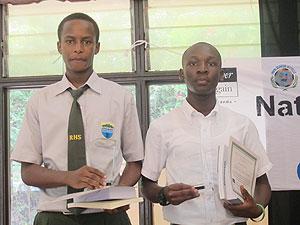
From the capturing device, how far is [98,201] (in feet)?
5.38

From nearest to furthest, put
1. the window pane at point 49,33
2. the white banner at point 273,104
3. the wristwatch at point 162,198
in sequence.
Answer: the wristwatch at point 162,198
the white banner at point 273,104
the window pane at point 49,33

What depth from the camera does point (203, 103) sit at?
77.8 inches

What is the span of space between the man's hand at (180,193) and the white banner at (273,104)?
5.92ft

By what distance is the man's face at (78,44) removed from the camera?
1.86 m

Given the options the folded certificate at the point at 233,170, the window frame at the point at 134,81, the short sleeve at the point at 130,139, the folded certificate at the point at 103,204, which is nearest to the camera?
the folded certificate at the point at 103,204

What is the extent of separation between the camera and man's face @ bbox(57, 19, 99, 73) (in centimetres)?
186

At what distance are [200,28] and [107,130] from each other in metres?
2.39

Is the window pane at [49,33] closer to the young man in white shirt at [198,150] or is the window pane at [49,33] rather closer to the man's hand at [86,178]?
the young man in white shirt at [198,150]

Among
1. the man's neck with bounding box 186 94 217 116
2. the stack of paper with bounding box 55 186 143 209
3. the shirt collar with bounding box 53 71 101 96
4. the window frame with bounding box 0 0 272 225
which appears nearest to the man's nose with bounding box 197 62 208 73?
the man's neck with bounding box 186 94 217 116

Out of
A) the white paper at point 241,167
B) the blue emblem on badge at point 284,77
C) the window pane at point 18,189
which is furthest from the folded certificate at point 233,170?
the window pane at point 18,189

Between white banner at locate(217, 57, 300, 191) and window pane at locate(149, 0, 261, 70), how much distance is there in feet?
1.53

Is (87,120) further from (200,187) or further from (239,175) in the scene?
(239,175)

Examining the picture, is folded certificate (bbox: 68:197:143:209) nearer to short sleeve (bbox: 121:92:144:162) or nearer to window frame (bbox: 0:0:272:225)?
short sleeve (bbox: 121:92:144:162)

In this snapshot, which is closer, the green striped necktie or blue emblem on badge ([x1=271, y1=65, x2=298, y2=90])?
the green striped necktie
